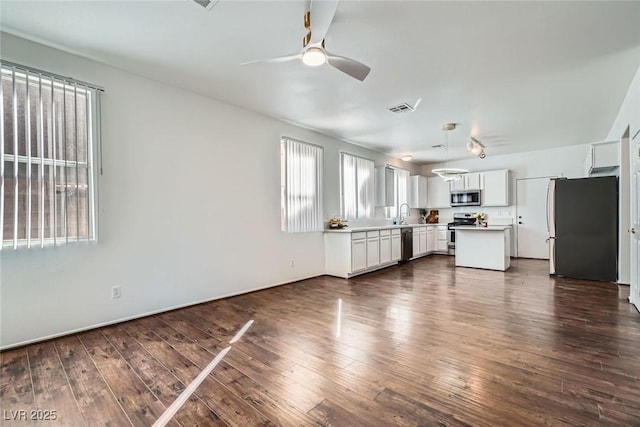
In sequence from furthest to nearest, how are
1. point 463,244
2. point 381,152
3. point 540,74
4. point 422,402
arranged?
point 381,152, point 463,244, point 540,74, point 422,402

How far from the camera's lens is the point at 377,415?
166cm

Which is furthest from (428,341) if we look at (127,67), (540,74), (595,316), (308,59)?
(127,67)

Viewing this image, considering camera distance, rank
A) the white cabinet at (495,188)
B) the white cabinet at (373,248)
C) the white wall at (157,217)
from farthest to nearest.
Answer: the white cabinet at (495,188) → the white cabinet at (373,248) → the white wall at (157,217)

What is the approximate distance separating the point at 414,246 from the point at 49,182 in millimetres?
7078

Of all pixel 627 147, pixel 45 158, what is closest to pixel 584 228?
pixel 627 147

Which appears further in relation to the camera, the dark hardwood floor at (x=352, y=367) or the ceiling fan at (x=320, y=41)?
the ceiling fan at (x=320, y=41)

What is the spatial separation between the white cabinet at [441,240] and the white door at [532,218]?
5.75 feet

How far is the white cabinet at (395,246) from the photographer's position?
21.7ft

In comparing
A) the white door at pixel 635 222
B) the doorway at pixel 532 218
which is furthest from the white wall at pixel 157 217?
the doorway at pixel 532 218

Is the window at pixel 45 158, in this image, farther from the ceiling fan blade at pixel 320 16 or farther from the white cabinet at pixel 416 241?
the white cabinet at pixel 416 241

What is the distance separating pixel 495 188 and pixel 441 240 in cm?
202

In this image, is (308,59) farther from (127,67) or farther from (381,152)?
(381,152)

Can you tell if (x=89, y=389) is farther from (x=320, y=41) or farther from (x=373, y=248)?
(x=373, y=248)

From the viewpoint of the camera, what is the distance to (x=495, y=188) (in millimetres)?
7676
